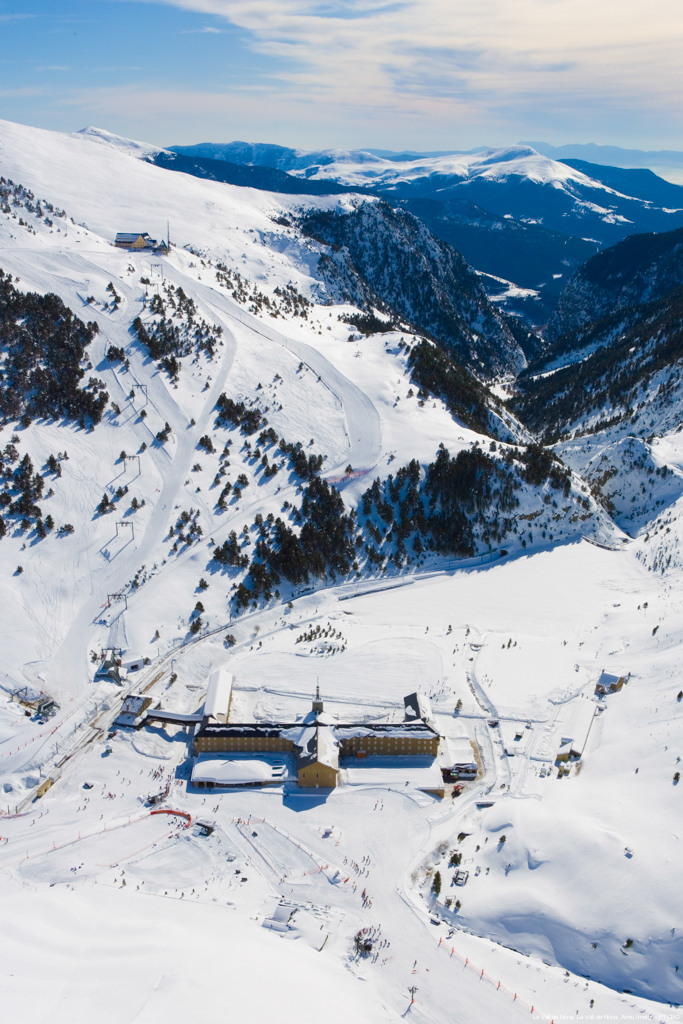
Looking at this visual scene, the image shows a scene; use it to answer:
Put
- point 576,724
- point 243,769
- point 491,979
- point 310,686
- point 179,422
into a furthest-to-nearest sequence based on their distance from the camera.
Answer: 1. point 179,422
2. point 310,686
3. point 576,724
4. point 243,769
5. point 491,979

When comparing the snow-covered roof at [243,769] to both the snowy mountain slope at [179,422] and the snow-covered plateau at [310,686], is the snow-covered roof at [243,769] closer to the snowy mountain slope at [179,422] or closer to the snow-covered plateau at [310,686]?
the snow-covered plateau at [310,686]

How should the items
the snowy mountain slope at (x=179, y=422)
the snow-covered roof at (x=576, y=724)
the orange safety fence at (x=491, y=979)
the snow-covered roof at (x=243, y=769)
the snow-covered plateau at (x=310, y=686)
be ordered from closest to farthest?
1. the orange safety fence at (x=491, y=979)
2. the snow-covered plateau at (x=310, y=686)
3. the snow-covered roof at (x=243, y=769)
4. the snow-covered roof at (x=576, y=724)
5. the snowy mountain slope at (x=179, y=422)

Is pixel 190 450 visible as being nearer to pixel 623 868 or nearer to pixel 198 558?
pixel 198 558

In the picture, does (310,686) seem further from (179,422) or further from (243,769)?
(179,422)

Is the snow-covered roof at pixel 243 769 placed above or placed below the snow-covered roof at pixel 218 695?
below

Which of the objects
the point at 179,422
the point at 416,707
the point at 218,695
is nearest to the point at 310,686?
the point at 218,695

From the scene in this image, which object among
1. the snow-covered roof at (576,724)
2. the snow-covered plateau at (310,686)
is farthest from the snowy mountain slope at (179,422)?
the snow-covered roof at (576,724)

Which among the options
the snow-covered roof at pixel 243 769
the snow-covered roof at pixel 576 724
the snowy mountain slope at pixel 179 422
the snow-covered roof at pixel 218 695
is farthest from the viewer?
the snowy mountain slope at pixel 179 422

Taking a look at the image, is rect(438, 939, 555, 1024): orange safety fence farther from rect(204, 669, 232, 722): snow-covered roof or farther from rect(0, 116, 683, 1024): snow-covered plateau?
rect(204, 669, 232, 722): snow-covered roof

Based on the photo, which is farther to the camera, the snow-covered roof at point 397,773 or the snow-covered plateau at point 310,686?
the snow-covered roof at point 397,773
